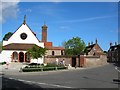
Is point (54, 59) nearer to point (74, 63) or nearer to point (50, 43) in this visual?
point (74, 63)

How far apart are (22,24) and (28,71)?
110 ft

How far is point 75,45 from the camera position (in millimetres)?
91125

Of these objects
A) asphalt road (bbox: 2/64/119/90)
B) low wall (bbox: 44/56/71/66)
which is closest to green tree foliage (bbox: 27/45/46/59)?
low wall (bbox: 44/56/71/66)

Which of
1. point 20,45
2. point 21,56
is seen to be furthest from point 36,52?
point 20,45

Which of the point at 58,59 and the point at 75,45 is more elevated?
the point at 75,45

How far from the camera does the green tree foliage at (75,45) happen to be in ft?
293

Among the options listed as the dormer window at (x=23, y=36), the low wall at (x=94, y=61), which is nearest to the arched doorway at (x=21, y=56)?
the dormer window at (x=23, y=36)

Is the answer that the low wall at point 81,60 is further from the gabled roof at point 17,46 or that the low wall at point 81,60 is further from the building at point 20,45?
the gabled roof at point 17,46

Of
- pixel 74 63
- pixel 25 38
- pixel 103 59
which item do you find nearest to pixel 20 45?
pixel 25 38

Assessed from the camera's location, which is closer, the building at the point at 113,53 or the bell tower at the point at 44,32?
the bell tower at the point at 44,32

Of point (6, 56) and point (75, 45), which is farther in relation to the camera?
point (75, 45)

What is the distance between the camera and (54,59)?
66688 mm

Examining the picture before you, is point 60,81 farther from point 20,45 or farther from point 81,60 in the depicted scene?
point 20,45

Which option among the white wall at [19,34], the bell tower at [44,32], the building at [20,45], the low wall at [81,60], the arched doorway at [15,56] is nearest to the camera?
the low wall at [81,60]
